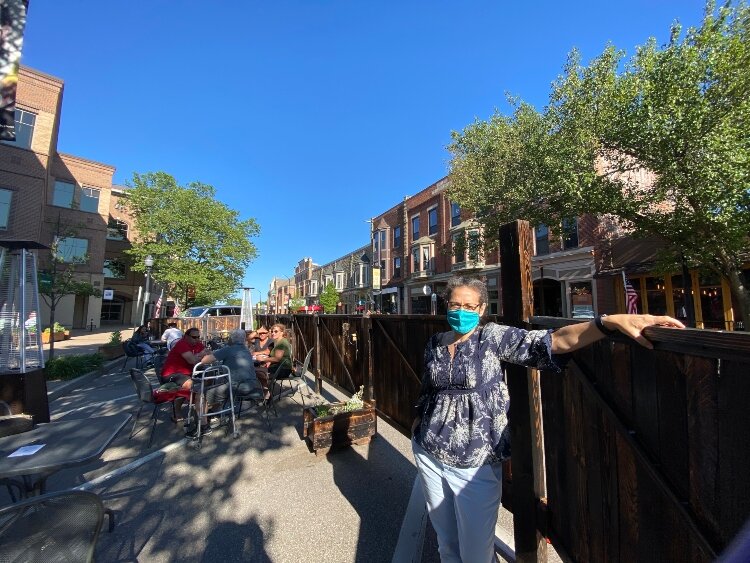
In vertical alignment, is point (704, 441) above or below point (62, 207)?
below

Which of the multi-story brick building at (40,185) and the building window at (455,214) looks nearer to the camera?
the multi-story brick building at (40,185)

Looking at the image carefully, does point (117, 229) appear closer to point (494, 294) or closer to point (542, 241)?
point (494, 294)

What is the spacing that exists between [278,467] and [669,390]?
3.90 m

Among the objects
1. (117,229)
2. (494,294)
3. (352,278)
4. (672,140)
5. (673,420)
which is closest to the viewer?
(673,420)

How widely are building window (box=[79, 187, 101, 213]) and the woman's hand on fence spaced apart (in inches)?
1445

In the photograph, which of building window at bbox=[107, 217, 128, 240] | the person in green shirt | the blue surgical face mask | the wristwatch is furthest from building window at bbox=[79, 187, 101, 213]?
the wristwatch

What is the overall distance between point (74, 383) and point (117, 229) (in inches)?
1306

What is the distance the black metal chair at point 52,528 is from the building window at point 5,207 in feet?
94.2

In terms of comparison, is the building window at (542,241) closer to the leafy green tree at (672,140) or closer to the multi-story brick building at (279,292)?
the leafy green tree at (672,140)

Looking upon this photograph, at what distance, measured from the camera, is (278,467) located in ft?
13.3

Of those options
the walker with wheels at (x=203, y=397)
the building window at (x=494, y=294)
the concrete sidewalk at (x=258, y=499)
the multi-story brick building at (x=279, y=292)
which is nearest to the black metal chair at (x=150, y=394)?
the walker with wheels at (x=203, y=397)

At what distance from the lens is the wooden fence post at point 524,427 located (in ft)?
7.05

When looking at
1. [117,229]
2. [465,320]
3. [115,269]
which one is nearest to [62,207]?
[115,269]

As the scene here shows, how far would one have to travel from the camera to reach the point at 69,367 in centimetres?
906
